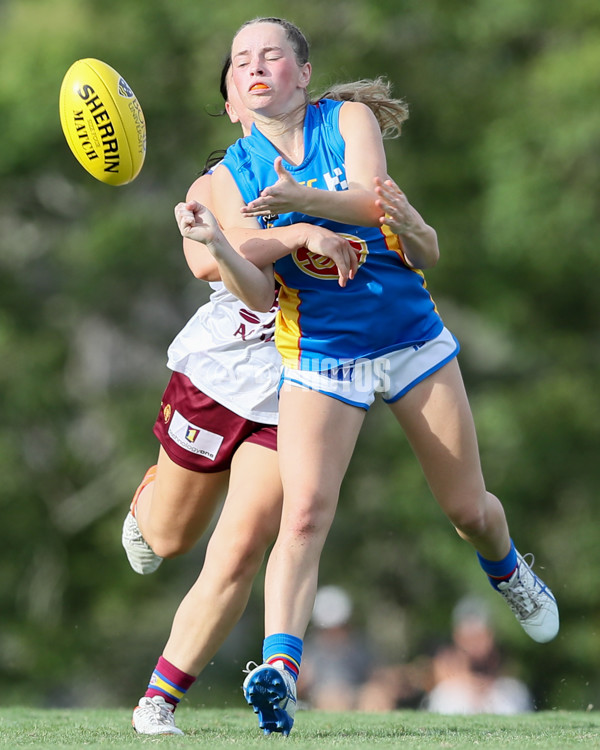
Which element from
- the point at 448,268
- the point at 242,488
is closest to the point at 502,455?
the point at 448,268

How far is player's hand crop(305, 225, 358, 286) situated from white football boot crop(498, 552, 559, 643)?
1.67 meters

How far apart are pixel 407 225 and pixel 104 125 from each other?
1.34 m

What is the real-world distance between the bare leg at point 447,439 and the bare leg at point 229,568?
550 mm

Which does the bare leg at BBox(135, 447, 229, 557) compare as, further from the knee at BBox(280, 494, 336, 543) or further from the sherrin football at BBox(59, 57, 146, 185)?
the sherrin football at BBox(59, 57, 146, 185)

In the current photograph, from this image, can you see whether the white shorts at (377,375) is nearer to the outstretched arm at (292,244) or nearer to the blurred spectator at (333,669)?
the outstretched arm at (292,244)

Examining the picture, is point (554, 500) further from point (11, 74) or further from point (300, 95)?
point (300, 95)

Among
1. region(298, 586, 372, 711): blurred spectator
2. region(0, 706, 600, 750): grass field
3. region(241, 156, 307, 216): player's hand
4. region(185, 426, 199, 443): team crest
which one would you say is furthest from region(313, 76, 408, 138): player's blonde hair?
region(298, 586, 372, 711): blurred spectator

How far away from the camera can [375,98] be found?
191 inches

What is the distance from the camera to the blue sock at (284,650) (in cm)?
412

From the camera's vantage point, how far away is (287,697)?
404 cm

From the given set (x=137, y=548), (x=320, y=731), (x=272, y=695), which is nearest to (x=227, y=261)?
Answer: (x=272, y=695)

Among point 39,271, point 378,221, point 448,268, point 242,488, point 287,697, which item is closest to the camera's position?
point 287,697

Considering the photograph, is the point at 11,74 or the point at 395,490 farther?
the point at 11,74

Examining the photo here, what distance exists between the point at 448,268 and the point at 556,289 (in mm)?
1307
